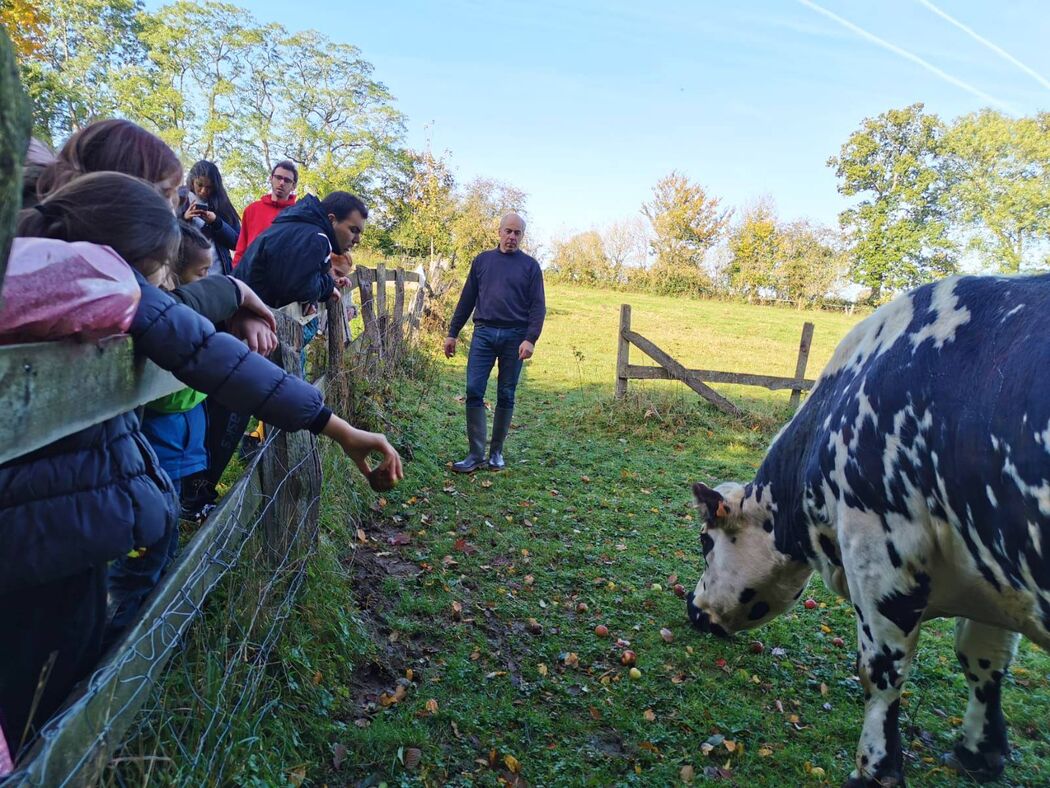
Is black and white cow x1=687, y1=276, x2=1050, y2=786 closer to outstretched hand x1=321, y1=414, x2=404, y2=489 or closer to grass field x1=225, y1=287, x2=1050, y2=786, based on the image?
grass field x1=225, y1=287, x2=1050, y2=786

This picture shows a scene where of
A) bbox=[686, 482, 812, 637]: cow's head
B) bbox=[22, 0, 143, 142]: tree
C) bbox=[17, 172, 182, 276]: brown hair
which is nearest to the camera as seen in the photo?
bbox=[17, 172, 182, 276]: brown hair

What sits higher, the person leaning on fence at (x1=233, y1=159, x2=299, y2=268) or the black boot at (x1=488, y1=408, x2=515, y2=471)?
the person leaning on fence at (x1=233, y1=159, x2=299, y2=268)

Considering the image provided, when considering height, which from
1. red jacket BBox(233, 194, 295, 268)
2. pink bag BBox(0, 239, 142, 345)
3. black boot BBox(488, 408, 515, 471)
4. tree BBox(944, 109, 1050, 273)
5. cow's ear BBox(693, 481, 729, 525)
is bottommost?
black boot BBox(488, 408, 515, 471)

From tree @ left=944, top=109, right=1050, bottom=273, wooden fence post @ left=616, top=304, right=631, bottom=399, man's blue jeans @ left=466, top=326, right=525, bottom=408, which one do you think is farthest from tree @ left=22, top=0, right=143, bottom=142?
tree @ left=944, top=109, right=1050, bottom=273

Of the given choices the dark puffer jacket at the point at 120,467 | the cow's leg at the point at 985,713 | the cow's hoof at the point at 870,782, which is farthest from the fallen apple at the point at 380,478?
the cow's leg at the point at 985,713

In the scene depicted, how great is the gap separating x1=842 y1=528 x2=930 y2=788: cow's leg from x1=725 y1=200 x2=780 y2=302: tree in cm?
4210

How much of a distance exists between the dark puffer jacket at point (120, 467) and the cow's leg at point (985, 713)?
3191mm

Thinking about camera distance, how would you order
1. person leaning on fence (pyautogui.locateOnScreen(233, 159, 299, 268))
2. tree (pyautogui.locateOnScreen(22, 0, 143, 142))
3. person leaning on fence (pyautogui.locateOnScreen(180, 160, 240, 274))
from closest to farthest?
person leaning on fence (pyautogui.locateOnScreen(180, 160, 240, 274)) → person leaning on fence (pyautogui.locateOnScreen(233, 159, 299, 268)) → tree (pyautogui.locateOnScreen(22, 0, 143, 142))

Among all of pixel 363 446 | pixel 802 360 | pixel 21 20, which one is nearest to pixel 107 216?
pixel 363 446

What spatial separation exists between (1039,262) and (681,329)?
2681cm

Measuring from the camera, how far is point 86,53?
36438 mm

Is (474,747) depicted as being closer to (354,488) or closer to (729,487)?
(729,487)

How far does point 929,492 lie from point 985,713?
4.43ft

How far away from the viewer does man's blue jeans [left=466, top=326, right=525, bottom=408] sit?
6.62 metres
